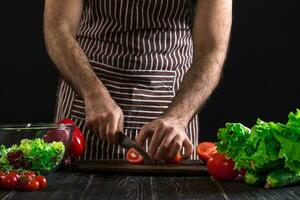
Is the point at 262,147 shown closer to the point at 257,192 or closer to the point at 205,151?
the point at 257,192

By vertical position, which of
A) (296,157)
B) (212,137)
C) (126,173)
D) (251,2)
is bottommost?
(212,137)

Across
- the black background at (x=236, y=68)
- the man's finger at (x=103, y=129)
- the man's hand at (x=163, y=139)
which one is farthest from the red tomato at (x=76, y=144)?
the black background at (x=236, y=68)

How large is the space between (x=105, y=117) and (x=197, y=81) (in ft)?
1.29

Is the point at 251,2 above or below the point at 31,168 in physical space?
above

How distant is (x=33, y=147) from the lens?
1.70m

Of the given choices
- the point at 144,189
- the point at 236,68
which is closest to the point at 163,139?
the point at 144,189

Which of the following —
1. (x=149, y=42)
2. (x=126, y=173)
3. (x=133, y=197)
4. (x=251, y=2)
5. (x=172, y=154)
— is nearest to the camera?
(x=133, y=197)

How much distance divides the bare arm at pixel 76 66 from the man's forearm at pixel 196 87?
186mm

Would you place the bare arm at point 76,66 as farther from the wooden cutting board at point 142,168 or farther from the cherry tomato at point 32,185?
the cherry tomato at point 32,185

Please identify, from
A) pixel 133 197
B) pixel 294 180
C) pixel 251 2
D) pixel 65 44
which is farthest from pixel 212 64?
pixel 251 2

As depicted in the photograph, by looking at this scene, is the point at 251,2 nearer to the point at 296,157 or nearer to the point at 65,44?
the point at 65,44

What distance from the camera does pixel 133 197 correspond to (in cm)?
151

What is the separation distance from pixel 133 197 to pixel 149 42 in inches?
45.6

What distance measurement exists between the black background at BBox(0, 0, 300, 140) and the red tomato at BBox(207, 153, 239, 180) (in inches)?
74.7
